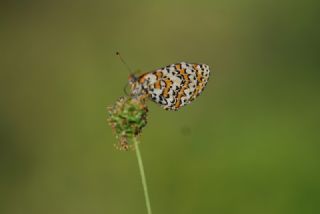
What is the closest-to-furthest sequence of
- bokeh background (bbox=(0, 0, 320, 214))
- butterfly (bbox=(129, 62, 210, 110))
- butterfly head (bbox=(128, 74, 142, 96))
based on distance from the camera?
butterfly head (bbox=(128, 74, 142, 96))
butterfly (bbox=(129, 62, 210, 110))
bokeh background (bbox=(0, 0, 320, 214))

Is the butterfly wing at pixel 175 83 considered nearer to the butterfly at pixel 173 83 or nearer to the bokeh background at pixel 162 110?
the butterfly at pixel 173 83

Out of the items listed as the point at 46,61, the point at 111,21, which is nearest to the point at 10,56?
the point at 46,61

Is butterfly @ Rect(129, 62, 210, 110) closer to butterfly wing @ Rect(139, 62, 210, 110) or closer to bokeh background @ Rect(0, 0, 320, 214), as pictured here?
butterfly wing @ Rect(139, 62, 210, 110)

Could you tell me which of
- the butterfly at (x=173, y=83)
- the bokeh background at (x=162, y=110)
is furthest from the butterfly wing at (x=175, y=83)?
the bokeh background at (x=162, y=110)

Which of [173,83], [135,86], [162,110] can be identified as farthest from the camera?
[162,110]

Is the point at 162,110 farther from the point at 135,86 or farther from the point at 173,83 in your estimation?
the point at 135,86

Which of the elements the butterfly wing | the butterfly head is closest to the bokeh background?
the butterfly wing

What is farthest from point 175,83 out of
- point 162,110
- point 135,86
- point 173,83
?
point 162,110

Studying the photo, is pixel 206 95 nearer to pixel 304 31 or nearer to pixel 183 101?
pixel 304 31
